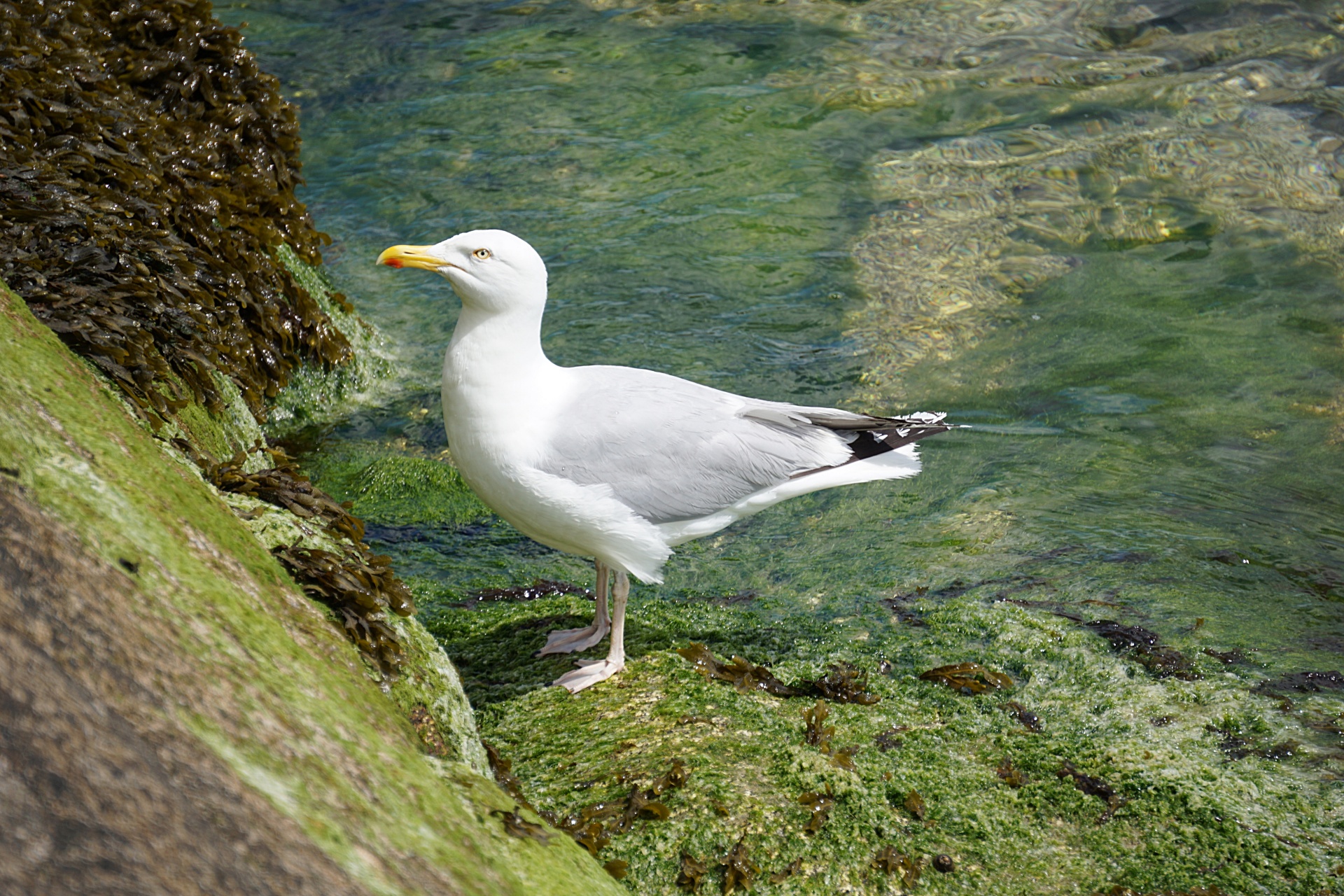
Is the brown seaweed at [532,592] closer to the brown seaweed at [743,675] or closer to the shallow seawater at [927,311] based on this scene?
the shallow seawater at [927,311]

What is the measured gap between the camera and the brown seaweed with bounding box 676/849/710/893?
3.14 meters

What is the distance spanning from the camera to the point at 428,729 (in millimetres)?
3111

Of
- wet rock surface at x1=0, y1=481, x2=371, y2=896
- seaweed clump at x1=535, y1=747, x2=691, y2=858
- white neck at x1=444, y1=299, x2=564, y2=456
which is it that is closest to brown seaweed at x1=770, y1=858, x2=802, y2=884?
seaweed clump at x1=535, y1=747, x2=691, y2=858

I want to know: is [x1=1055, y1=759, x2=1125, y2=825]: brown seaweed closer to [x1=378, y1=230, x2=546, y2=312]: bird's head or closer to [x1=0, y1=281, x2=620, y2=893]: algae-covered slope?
[x1=0, y1=281, x2=620, y2=893]: algae-covered slope

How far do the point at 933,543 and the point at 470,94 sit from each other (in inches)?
278

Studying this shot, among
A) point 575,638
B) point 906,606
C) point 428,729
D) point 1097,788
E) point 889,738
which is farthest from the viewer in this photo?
point 906,606

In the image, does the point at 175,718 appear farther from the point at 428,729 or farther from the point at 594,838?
the point at 594,838

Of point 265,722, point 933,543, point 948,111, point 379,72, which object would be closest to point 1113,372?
point 933,543

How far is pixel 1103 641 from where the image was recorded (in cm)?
435

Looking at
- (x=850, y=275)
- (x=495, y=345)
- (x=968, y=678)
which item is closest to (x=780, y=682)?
(x=968, y=678)

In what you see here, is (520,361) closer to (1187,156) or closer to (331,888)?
(331,888)

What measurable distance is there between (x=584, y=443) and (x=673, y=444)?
0.36m

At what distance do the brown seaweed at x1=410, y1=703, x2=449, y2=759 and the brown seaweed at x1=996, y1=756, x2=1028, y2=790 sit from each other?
1.78 metres

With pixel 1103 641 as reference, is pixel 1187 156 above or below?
above
